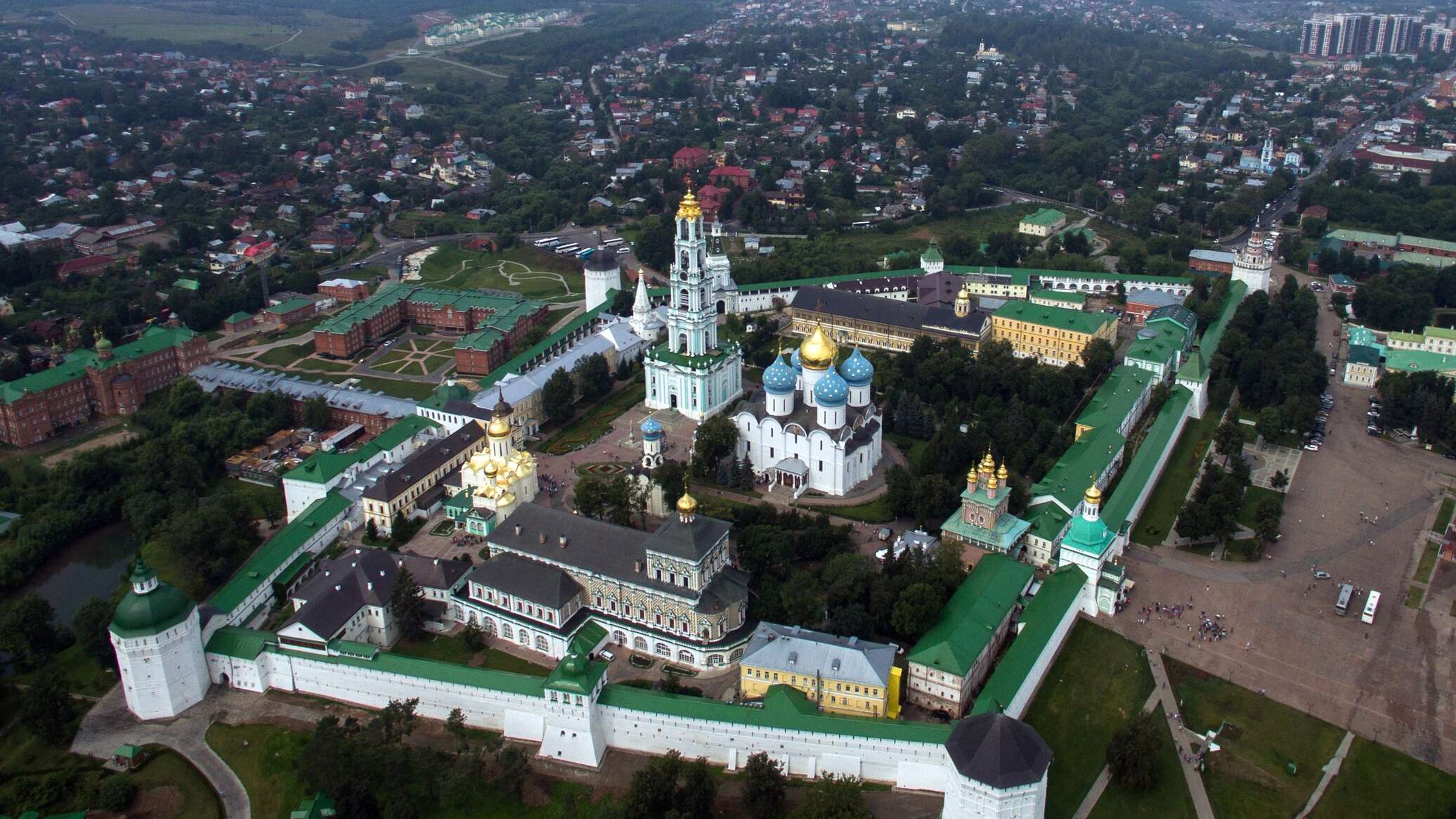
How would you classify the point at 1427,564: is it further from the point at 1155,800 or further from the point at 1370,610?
the point at 1155,800

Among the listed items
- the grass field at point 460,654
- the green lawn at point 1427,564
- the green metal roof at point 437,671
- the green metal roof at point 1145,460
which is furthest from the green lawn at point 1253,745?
the grass field at point 460,654

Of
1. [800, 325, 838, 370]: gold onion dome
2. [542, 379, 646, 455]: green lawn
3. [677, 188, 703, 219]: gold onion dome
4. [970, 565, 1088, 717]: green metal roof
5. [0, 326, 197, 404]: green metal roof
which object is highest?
[677, 188, 703, 219]: gold onion dome

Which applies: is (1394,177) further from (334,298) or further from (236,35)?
(236,35)

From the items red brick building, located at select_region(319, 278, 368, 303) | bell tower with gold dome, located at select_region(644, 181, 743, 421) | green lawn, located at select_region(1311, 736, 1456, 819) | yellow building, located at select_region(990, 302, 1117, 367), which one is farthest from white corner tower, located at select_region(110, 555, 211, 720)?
red brick building, located at select_region(319, 278, 368, 303)

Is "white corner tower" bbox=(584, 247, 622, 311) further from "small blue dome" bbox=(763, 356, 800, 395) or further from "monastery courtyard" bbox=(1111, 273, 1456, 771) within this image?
"monastery courtyard" bbox=(1111, 273, 1456, 771)

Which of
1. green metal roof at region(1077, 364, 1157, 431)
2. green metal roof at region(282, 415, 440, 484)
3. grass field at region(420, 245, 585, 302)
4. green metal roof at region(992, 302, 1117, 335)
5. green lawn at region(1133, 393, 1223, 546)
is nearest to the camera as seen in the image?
green lawn at region(1133, 393, 1223, 546)

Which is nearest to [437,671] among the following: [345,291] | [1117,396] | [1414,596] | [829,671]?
[829,671]
